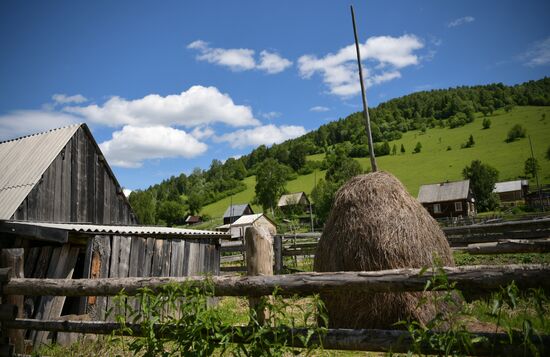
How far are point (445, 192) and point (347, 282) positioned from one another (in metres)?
60.4

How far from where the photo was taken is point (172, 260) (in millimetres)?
10820

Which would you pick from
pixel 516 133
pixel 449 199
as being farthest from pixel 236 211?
A: pixel 516 133

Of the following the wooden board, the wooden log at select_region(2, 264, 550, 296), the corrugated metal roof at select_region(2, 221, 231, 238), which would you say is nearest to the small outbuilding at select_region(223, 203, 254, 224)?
the corrugated metal roof at select_region(2, 221, 231, 238)

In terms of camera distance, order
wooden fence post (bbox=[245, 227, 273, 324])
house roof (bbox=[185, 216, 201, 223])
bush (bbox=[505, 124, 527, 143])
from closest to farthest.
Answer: wooden fence post (bbox=[245, 227, 273, 324]) < bush (bbox=[505, 124, 527, 143]) < house roof (bbox=[185, 216, 201, 223])

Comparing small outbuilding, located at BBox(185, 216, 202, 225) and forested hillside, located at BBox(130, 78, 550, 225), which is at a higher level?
forested hillside, located at BBox(130, 78, 550, 225)

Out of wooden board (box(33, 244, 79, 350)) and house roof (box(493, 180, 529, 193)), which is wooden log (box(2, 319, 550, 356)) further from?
house roof (box(493, 180, 529, 193))

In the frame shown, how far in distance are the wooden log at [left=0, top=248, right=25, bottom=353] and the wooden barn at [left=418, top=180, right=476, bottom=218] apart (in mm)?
59315

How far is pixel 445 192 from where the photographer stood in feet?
191

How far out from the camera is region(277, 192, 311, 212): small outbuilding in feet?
235

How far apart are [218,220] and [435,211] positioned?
42.6m

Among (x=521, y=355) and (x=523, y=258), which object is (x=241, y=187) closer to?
(x=523, y=258)

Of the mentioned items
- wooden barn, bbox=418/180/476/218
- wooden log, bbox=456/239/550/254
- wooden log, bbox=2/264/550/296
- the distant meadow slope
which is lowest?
wooden log, bbox=2/264/550/296

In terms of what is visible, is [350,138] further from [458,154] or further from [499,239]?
[499,239]

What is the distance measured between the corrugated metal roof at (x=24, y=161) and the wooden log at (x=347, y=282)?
24.4 ft
